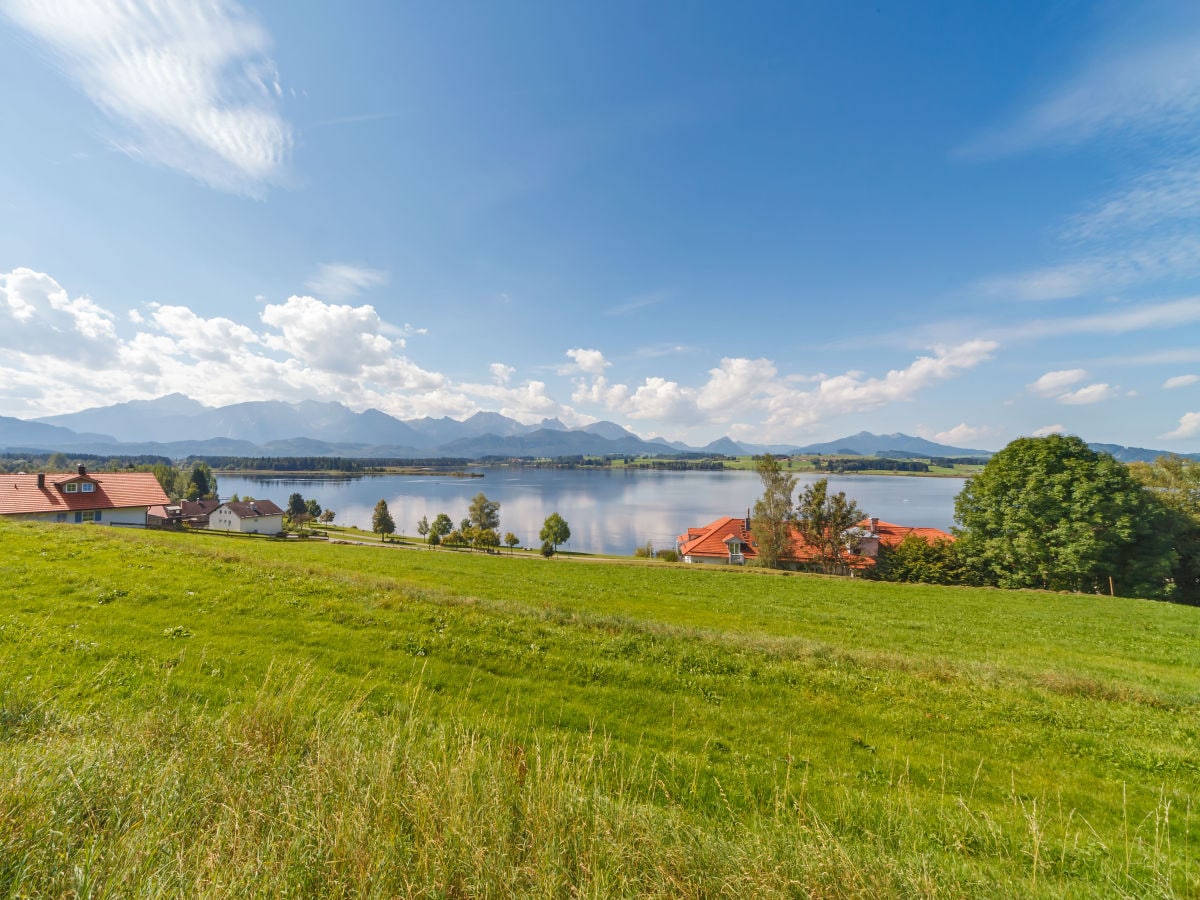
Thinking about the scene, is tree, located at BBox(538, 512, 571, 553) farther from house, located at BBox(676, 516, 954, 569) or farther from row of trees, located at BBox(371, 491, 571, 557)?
house, located at BBox(676, 516, 954, 569)

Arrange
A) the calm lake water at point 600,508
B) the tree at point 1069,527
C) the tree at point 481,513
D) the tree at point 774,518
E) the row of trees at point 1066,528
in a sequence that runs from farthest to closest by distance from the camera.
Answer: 1. the calm lake water at point 600,508
2. the tree at point 481,513
3. the tree at point 774,518
4. the row of trees at point 1066,528
5. the tree at point 1069,527

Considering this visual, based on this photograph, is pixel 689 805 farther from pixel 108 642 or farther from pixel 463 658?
pixel 108 642

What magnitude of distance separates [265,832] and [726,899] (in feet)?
9.98

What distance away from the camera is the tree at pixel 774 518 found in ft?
134

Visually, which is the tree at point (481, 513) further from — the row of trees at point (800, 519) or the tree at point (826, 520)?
the tree at point (826, 520)

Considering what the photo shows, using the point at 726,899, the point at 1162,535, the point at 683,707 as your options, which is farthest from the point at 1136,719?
the point at 1162,535

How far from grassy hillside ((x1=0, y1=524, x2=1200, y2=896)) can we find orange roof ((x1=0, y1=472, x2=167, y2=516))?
92.4 ft

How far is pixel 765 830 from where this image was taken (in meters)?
3.54

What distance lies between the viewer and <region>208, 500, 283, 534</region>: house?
69.9 metres

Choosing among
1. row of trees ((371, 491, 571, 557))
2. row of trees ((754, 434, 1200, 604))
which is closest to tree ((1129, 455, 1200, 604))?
row of trees ((754, 434, 1200, 604))

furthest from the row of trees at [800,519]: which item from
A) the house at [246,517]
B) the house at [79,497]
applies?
the house at [246,517]

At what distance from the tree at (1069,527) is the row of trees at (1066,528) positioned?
0.07 meters

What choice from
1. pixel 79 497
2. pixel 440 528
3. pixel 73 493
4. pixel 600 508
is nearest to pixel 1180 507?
pixel 440 528

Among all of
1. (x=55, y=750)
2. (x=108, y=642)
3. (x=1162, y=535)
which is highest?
(x=55, y=750)
